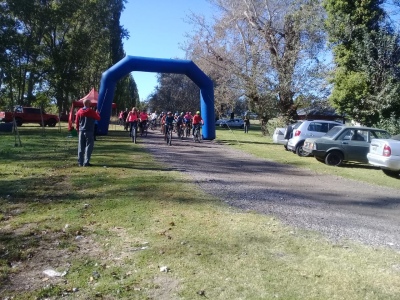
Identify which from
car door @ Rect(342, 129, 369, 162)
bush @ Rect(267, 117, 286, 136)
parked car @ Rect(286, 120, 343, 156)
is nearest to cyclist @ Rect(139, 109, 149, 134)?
parked car @ Rect(286, 120, 343, 156)

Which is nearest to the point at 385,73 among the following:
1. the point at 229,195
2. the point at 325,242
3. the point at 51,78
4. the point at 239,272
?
the point at 229,195

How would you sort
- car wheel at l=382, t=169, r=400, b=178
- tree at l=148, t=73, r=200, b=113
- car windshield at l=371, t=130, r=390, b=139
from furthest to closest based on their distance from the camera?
tree at l=148, t=73, r=200, b=113 → car windshield at l=371, t=130, r=390, b=139 → car wheel at l=382, t=169, r=400, b=178

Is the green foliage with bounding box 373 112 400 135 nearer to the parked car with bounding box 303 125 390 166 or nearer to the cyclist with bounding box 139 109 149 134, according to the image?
the parked car with bounding box 303 125 390 166

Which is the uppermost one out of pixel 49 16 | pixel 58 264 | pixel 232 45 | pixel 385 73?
pixel 49 16

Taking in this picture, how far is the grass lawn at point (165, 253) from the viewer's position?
4.12m

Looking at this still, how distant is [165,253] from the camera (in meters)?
5.01

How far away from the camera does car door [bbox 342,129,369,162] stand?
15.4 metres

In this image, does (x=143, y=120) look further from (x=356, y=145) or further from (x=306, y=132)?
(x=356, y=145)

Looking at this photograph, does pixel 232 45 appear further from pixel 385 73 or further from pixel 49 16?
pixel 49 16

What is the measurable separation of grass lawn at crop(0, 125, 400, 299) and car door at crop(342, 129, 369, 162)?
891cm

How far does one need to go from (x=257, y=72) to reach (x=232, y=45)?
11.5 feet

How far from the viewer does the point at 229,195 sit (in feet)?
28.1

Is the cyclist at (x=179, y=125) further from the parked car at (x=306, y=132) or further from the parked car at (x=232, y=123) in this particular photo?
the parked car at (x=232, y=123)

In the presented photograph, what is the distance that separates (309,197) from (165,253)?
475cm
